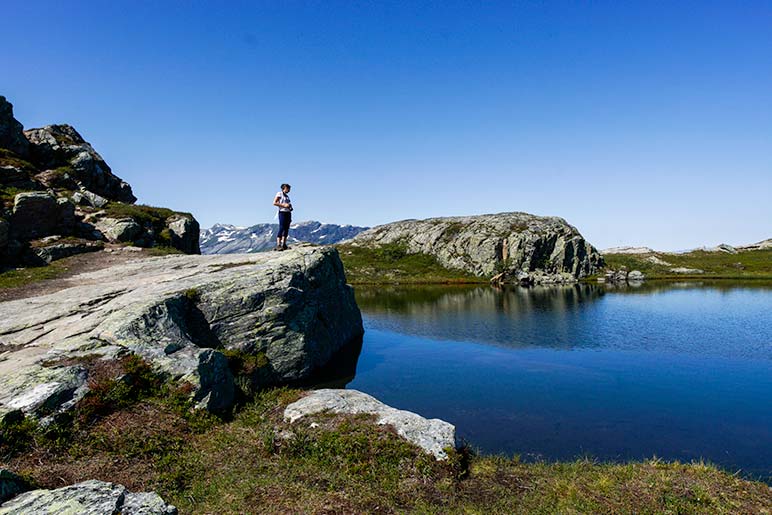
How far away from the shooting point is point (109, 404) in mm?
16109

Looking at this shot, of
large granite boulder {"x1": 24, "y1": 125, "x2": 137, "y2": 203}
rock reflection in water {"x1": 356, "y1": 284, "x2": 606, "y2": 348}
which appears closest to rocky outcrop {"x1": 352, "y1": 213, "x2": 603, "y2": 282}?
rock reflection in water {"x1": 356, "y1": 284, "x2": 606, "y2": 348}

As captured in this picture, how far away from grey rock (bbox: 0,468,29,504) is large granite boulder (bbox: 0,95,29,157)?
61.3 m

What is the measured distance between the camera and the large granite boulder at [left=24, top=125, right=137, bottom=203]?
5741 centimetres

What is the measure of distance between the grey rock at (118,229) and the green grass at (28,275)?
399 inches

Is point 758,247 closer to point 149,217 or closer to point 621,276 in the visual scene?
point 621,276

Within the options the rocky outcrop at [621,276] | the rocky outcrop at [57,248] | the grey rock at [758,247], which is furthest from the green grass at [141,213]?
Result: the grey rock at [758,247]

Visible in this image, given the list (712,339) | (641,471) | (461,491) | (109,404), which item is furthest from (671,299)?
(109,404)

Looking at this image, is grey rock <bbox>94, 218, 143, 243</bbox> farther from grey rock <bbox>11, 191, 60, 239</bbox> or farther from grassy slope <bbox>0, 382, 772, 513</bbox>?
grassy slope <bbox>0, 382, 772, 513</bbox>

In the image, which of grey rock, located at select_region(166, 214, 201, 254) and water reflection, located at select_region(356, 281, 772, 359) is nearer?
water reflection, located at select_region(356, 281, 772, 359)

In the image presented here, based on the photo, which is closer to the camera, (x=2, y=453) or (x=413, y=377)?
(x=2, y=453)

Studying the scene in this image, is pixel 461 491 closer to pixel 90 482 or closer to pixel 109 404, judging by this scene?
pixel 90 482

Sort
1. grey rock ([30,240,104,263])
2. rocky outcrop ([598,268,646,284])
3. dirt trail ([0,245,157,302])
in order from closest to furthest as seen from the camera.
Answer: dirt trail ([0,245,157,302]), grey rock ([30,240,104,263]), rocky outcrop ([598,268,646,284])

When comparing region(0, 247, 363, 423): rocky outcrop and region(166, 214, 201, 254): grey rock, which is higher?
region(166, 214, 201, 254): grey rock

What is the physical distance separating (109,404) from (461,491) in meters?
13.9
